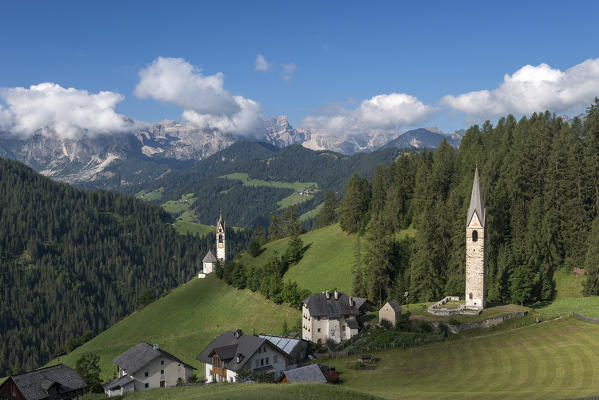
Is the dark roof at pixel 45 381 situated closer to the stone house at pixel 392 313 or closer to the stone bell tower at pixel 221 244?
the stone house at pixel 392 313

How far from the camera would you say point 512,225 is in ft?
252

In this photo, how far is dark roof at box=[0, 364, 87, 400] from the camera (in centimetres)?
4694

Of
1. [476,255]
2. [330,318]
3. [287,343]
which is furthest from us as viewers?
[330,318]

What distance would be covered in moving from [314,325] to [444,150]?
55.6 meters

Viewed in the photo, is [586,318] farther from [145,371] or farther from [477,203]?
[145,371]

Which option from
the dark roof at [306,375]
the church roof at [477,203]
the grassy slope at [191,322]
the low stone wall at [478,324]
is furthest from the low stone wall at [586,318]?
the grassy slope at [191,322]

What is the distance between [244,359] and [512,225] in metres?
49.1

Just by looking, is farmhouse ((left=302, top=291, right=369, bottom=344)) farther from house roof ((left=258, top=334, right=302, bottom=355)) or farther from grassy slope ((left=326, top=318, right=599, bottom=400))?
grassy slope ((left=326, top=318, right=599, bottom=400))

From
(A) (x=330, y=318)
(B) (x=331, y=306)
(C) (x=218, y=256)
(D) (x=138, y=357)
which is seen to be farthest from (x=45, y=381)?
(C) (x=218, y=256)

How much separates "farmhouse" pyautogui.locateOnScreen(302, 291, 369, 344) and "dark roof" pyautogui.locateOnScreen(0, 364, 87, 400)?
Answer: 115 feet

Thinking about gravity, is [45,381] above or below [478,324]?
below

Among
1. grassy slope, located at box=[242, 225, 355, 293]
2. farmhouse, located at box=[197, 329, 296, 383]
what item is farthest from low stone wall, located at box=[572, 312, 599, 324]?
grassy slope, located at box=[242, 225, 355, 293]

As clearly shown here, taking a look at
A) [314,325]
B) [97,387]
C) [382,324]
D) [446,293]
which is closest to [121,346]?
[97,387]

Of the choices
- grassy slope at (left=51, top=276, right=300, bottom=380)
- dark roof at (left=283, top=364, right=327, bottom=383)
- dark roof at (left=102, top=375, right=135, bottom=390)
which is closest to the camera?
dark roof at (left=283, top=364, right=327, bottom=383)
